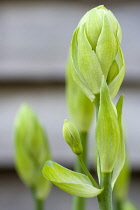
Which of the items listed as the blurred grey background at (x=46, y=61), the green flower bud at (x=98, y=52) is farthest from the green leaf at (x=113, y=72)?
the blurred grey background at (x=46, y=61)

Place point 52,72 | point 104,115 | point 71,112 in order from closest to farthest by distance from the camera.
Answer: point 104,115 < point 71,112 < point 52,72

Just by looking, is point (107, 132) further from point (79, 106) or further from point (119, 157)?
point (79, 106)

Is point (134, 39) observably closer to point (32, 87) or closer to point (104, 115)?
point (32, 87)

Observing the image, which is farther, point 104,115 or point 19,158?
point 19,158

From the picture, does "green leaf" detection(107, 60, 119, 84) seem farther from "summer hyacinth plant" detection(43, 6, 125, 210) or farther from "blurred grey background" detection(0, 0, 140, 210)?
"blurred grey background" detection(0, 0, 140, 210)

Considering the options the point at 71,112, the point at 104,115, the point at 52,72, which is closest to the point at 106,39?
the point at 104,115

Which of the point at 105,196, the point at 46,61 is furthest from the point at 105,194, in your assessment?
the point at 46,61

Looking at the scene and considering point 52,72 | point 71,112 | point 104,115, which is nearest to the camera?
point 104,115

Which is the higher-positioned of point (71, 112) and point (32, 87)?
point (71, 112)
